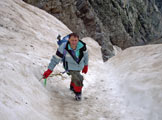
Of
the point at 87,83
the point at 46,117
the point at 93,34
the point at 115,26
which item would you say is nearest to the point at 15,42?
the point at 87,83

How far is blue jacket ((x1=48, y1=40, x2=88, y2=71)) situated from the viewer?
4434 millimetres

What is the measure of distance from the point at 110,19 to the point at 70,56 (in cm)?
3360

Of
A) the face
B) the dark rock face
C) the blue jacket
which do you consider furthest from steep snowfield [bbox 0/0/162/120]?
the dark rock face

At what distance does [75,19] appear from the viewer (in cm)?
2295

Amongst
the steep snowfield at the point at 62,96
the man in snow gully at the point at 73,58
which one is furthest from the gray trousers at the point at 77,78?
the steep snowfield at the point at 62,96

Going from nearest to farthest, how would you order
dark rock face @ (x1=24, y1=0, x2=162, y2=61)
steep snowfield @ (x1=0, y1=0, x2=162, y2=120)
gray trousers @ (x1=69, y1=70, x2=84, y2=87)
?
1. steep snowfield @ (x1=0, y1=0, x2=162, y2=120)
2. gray trousers @ (x1=69, y1=70, x2=84, y2=87)
3. dark rock face @ (x1=24, y1=0, x2=162, y2=61)

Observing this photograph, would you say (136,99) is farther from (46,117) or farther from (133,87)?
(46,117)

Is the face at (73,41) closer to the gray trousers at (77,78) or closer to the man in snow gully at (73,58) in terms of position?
the man in snow gully at (73,58)

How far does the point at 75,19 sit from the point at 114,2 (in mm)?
18766

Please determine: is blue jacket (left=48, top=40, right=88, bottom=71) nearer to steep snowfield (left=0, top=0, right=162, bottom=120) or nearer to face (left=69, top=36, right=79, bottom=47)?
face (left=69, top=36, right=79, bottom=47)

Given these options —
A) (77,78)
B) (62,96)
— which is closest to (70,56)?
(77,78)

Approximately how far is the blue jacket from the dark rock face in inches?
606

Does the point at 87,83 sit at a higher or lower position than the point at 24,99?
lower

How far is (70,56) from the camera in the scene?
444 cm
